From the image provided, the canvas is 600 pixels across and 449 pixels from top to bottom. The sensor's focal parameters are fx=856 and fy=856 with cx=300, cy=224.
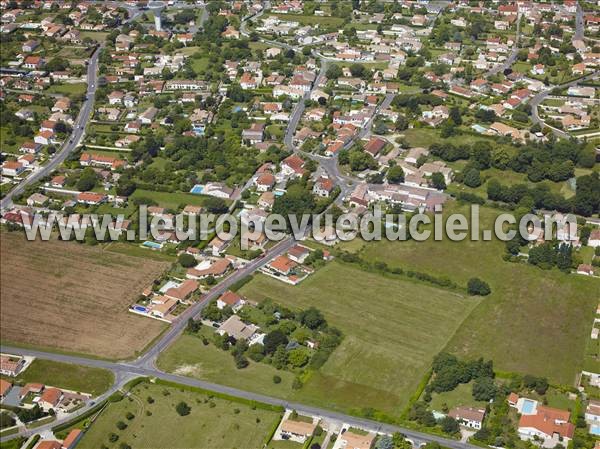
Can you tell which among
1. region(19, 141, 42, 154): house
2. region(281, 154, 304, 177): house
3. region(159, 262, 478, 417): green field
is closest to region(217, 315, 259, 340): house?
region(159, 262, 478, 417): green field

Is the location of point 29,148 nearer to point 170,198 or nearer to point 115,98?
point 115,98

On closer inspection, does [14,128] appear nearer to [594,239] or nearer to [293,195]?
[293,195]

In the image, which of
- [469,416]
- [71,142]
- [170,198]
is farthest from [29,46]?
[469,416]

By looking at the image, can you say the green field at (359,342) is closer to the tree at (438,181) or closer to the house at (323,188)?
the house at (323,188)

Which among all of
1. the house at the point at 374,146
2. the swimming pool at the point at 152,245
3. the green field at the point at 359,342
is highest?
the house at the point at 374,146

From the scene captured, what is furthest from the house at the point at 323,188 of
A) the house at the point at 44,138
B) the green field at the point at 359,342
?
the house at the point at 44,138

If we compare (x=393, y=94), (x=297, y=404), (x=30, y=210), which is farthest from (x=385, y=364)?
(x=393, y=94)

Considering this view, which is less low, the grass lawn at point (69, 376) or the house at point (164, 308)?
the house at point (164, 308)

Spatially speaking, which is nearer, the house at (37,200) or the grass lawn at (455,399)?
the grass lawn at (455,399)
